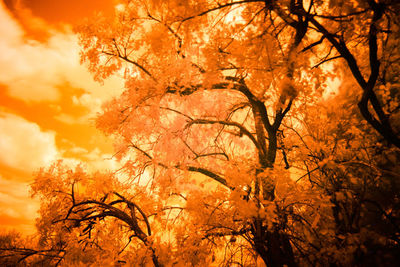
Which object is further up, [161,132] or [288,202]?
[161,132]

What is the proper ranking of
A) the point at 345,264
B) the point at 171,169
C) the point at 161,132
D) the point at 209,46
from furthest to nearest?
the point at 161,132
the point at 171,169
the point at 209,46
the point at 345,264

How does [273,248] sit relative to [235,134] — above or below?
below

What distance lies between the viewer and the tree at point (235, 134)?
3604 millimetres

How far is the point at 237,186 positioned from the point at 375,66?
3.08 m

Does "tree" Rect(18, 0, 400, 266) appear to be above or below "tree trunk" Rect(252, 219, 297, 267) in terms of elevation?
above

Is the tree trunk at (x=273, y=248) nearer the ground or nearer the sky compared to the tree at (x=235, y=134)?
nearer the ground

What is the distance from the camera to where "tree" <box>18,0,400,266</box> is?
3604 millimetres

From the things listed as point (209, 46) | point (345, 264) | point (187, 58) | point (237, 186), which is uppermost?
point (187, 58)

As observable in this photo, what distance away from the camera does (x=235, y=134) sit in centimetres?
712

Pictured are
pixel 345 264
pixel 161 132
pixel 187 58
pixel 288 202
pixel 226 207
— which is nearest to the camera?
pixel 345 264

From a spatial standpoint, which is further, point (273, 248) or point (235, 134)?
point (235, 134)

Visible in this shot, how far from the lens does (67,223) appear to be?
6758mm

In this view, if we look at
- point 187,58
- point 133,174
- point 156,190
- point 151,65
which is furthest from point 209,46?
point 156,190

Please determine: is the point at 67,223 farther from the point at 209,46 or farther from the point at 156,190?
the point at 209,46
